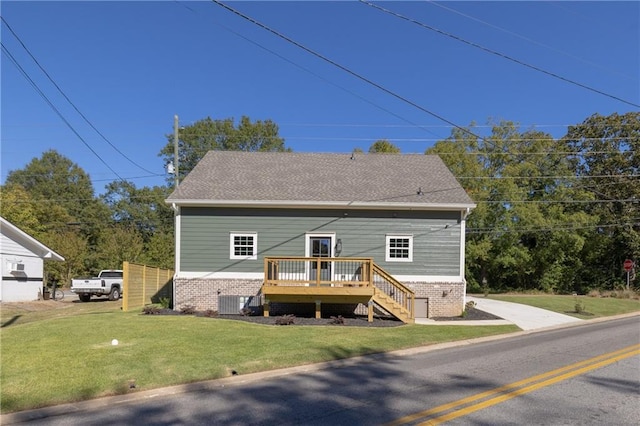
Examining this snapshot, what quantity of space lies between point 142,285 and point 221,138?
3303cm

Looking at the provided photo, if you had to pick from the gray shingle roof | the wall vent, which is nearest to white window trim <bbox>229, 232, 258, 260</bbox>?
the gray shingle roof

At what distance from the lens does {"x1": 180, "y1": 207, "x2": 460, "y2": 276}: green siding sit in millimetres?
17359

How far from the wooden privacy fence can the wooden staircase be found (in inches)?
347

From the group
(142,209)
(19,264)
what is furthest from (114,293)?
(142,209)

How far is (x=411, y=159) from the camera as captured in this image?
2278 centimetres

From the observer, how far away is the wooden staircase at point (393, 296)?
15469 millimetres

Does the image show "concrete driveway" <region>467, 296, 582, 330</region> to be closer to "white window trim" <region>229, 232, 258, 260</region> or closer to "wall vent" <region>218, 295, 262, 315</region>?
"wall vent" <region>218, 295, 262, 315</region>

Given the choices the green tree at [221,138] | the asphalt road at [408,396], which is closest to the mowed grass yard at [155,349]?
the asphalt road at [408,396]

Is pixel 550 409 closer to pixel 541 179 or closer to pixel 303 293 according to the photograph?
pixel 303 293

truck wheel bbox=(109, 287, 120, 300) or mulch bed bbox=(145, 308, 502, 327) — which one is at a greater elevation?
mulch bed bbox=(145, 308, 502, 327)

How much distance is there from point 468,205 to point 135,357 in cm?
1296

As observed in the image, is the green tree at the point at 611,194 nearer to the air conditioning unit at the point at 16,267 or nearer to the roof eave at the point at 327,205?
the roof eave at the point at 327,205

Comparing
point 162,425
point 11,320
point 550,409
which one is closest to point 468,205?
point 550,409

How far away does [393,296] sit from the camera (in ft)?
54.5
